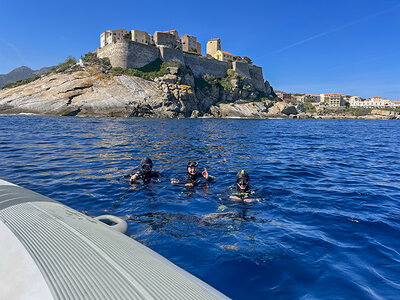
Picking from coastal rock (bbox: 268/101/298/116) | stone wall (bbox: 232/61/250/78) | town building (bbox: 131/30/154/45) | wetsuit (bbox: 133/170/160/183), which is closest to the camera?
wetsuit (bbox: 133/170/160/183)

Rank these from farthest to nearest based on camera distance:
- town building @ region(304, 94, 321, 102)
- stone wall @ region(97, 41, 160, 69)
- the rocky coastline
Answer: town building @ region(304, 94, 321, 102)
stone wall @ region(97, 41, 160, 69)
the rocky coastline

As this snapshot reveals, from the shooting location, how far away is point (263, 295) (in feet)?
8.41

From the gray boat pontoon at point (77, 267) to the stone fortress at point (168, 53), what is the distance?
2192 inches

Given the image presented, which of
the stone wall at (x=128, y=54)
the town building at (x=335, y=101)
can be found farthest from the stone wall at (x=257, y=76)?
the town building at (x=335, y=101)

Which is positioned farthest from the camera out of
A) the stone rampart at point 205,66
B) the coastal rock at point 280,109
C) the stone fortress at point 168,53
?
the coastal rock at point 280,109

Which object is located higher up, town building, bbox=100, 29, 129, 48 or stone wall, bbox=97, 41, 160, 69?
town building, bbox=100, 29, 129, 48

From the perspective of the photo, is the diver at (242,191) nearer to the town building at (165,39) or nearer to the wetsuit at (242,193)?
the wetsuit at (242,193)

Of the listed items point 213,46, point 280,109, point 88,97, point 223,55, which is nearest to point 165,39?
point 223,55

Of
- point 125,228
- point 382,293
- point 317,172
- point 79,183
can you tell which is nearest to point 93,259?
point 125,228

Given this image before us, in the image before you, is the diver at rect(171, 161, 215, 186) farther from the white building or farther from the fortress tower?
the white building

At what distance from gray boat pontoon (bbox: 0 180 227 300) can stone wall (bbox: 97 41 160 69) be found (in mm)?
55585

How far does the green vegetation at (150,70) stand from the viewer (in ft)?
166

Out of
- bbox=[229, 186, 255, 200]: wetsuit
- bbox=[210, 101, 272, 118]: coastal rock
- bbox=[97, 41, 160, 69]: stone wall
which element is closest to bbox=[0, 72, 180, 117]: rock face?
bbox=[97, 41, 160, 69]: stone wall

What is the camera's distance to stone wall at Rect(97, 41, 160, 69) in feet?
171
